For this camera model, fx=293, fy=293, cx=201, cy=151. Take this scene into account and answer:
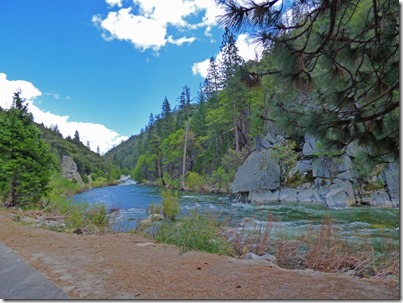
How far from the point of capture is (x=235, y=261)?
4195mm

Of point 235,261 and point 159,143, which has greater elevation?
point 159,143

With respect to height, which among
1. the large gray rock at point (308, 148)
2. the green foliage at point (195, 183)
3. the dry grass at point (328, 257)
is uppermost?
the large gray rock at point (308, 148)

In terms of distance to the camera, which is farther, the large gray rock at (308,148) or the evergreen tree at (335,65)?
the large gray rock at (308,148)

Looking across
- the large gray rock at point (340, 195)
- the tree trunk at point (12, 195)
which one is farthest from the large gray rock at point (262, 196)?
the tree trunk at point (12, 195)

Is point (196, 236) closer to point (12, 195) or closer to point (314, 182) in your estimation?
point (12, 195)

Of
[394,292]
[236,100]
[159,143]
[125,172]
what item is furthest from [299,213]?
[125,172]

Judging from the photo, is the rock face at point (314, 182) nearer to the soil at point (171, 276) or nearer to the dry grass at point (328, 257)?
the dry grass at point (328, 257)

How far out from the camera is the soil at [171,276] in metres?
2.83

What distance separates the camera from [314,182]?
48.4 feet

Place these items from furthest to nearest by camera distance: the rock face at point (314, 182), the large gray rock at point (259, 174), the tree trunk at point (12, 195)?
the large gray rock at point (259, 174), the rock face at point (314, 182), the tree trunk at point (12, 195)

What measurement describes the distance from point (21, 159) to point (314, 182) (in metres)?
12.7

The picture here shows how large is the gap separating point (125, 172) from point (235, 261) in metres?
55.7

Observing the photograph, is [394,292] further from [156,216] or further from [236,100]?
[236,100]

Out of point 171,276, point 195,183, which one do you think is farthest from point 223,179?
point 171,276
